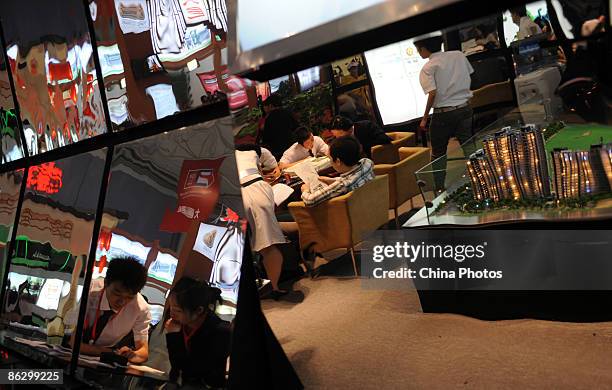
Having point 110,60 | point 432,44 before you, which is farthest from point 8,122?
point 432,44

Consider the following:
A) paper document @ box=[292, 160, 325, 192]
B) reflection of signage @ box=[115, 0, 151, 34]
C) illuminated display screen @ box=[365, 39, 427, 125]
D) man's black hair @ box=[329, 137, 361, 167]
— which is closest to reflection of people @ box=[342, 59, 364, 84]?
illuminated display screen @ box=[365, 39, 427, 125]

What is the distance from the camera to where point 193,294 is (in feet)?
5.53

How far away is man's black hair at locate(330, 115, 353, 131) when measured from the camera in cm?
142

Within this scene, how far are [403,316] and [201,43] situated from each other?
2.99ft

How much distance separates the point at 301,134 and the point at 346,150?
13 cm

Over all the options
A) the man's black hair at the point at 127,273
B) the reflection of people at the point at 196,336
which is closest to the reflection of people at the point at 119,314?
the man's black hair at the point at 127,273

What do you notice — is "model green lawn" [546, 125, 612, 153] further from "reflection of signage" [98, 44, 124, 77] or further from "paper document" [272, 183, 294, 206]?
"reflection of signage" [98, 44, 124, 77]

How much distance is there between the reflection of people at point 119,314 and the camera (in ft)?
6.17

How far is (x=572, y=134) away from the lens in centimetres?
119

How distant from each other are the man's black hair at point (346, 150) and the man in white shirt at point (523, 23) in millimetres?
431

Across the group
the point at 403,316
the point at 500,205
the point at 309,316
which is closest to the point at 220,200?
the point at 309,316

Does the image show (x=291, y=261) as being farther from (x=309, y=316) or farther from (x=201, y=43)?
(x=201, y=43)

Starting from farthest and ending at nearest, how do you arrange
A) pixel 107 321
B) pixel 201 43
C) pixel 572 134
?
pixel 107 321 < pixel 201 43 < pixel 572 134

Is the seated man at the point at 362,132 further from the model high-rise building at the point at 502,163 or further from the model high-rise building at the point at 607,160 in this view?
the model high-rise building at the point at 607,160
